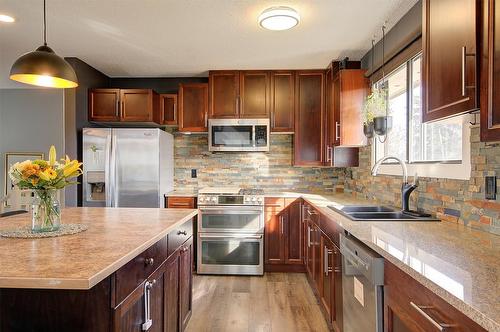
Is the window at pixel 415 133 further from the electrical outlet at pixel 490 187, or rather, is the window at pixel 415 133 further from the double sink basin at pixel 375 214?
the double sink basin at pixel 375 214

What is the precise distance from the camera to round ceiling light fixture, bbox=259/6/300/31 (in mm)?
2262

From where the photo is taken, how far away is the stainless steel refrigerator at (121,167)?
11.1 ft

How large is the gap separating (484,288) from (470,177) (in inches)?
39.7

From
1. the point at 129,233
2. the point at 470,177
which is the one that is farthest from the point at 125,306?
the point at 470,177

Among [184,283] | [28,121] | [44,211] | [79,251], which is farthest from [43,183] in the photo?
[28,121]

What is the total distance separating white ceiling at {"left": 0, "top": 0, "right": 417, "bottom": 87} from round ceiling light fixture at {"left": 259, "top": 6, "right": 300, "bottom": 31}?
0.17 ft

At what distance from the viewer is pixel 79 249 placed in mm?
1252

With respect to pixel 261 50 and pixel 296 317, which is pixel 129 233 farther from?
pixel 261 50

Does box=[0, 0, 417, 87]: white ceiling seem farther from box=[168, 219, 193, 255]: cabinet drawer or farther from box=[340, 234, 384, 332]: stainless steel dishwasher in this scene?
box=[340, 234, 384, 332]: stainless steel dishwasher

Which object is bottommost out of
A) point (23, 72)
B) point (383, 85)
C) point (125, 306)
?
point (125, 306)

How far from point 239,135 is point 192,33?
51.1 inches

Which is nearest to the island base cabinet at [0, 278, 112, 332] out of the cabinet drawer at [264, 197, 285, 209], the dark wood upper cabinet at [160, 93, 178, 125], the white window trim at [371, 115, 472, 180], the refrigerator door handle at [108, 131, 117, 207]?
the white window trim at [371, 115, 472, 180]

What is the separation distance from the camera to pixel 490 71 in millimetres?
1086

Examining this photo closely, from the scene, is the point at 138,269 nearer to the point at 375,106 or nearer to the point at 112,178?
the point at 375,106
